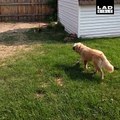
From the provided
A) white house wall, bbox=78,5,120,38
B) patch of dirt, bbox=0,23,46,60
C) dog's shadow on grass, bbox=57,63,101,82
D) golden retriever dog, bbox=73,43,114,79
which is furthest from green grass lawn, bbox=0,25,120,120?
white house wall, bbox=78,5,120,38

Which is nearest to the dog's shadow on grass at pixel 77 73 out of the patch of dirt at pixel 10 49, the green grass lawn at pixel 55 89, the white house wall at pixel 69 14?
the green grass lawn at pixel 55 89

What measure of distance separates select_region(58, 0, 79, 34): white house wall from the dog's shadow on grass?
162 inches

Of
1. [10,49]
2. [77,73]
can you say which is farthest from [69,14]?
[77,73]

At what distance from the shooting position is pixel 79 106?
6.27 meters

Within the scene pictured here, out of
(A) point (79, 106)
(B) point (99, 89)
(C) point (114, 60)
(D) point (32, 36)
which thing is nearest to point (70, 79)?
(B) point (99, 89)

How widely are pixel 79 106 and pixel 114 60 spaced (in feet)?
9.76

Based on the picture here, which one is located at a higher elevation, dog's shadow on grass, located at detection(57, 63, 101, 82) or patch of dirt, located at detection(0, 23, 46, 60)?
patch of dirt, located at detection(0, 23, 46, 60)

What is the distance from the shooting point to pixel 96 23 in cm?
1234

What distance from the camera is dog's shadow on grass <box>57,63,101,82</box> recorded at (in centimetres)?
755

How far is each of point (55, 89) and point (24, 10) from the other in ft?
41.1

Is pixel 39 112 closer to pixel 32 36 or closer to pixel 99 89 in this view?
pixel 99 89

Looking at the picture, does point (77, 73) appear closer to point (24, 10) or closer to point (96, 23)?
point (96, 23)

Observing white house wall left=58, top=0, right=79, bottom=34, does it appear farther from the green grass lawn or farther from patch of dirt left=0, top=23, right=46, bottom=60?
the green grass lawn

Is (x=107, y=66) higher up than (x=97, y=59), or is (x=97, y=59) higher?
(x=97, y=59)
